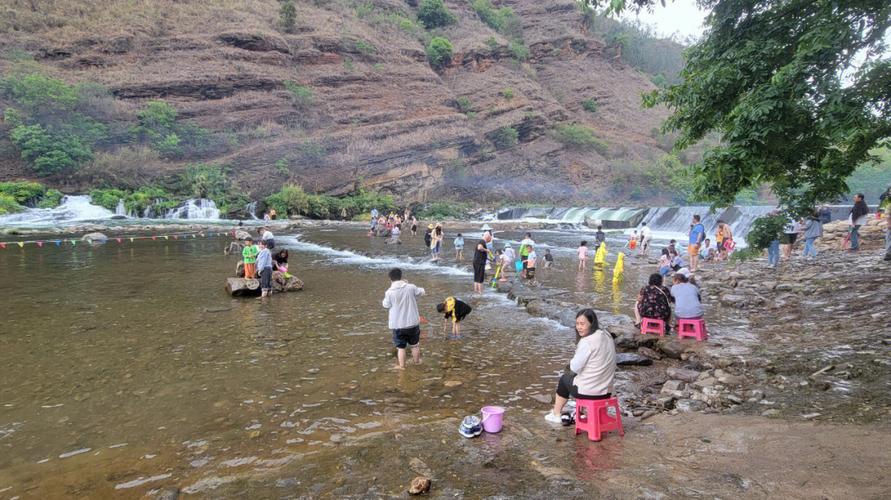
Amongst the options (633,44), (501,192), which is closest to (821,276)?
(501,192)

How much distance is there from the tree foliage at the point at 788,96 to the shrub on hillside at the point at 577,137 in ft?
196

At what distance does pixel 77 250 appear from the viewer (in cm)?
2158

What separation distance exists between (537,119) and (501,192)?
1241cm

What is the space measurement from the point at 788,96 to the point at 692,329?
3997 millimetres

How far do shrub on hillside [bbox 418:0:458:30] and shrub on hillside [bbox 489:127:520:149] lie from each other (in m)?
25.4

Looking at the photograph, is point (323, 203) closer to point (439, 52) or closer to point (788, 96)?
point (439, 52)

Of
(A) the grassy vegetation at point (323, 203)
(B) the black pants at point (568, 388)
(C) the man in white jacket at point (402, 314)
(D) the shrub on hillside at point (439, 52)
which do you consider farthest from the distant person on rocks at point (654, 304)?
(D) the shrub on hillside at point (439, 52)

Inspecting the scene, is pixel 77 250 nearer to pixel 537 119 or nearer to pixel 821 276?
pixel 821 276

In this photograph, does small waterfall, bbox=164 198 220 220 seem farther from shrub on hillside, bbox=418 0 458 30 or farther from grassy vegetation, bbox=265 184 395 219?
shrub on hillside, bbox=418 0 458 30

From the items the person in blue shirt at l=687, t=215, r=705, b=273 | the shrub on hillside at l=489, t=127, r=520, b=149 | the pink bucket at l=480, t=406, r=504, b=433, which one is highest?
the shrub on hillside at l=489, t=127, r=520, b=149

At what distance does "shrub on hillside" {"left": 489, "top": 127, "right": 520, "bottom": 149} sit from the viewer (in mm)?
61344

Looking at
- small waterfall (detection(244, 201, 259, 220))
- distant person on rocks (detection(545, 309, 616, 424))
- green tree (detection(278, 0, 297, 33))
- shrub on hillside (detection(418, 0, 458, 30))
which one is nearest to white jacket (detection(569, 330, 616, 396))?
distant person on rocks (detection(545, 309, 616, 424))

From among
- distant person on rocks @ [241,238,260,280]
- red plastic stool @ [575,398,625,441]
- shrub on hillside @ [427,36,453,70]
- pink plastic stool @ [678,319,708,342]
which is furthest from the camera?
shrub on hillside @ [427,36,453,70]

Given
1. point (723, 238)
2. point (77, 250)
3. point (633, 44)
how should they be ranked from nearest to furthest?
point (723, 238) → point (77, 250) → point (633, 44)
